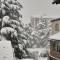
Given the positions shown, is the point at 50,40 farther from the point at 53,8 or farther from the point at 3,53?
the point at 3,53

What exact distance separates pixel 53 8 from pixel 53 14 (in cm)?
10

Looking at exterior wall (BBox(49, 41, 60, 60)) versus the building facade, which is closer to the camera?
exterior wall (BBox(49, 41, 60, 60))

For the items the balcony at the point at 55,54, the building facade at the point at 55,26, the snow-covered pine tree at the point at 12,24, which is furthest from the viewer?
the snow-covered pine tree at the point at 12,24

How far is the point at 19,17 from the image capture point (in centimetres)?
332

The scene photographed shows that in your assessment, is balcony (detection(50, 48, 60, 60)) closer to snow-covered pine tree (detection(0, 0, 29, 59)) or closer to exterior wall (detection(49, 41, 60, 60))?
exterior wall (detection(49, 41, 60, 60))

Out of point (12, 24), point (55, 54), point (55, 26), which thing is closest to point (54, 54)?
point (55, 54)

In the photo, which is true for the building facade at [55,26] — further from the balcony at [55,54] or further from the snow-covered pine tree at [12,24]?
the snow-covered pine tree at [12,24]

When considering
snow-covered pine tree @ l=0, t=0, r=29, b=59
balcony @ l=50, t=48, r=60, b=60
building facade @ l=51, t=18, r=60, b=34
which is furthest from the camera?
snow-covered pine tree @ l=0, t=0, r=29, b=59

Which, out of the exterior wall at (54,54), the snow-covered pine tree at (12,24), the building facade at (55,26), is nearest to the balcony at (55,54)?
the exterior wall at (54,54)

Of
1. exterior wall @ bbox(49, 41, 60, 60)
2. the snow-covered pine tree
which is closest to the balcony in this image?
exterior wall @ bbox(49, 41, 60, 60)

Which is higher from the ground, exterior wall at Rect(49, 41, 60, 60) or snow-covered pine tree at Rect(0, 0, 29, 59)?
snow-covered pine tree at Rect(0, 0, 29, 59)

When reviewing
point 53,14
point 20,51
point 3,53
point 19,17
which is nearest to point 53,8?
point 53,14

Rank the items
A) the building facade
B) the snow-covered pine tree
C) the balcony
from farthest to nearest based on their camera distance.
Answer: the snow-covered pine tree, the building facade, the balcony

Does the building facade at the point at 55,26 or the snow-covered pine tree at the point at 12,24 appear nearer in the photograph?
the building facade at the point at 55,26
